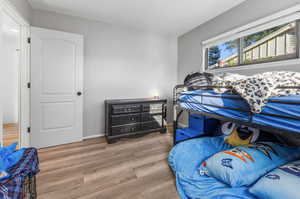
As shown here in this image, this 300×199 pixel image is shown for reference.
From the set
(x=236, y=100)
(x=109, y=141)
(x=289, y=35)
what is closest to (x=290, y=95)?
(x=236, y=100)

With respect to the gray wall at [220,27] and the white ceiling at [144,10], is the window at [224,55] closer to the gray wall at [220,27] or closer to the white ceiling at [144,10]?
the gray wall at [220,27]

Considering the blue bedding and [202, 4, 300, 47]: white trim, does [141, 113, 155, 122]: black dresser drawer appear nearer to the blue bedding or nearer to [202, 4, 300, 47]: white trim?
the blue bedding

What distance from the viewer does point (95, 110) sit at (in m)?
2.77

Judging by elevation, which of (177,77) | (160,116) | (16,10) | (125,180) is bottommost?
(125,180)

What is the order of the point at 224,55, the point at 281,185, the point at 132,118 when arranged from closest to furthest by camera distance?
the point at 281,185, the point at 224,55, the point at 132,118

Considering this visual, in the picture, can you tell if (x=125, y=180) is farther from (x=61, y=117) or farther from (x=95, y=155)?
(x=61, y=117)

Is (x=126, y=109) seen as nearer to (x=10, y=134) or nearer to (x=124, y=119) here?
(x=124, y=119)

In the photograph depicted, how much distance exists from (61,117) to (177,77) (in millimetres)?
2784

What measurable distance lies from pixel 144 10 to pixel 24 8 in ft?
5.88

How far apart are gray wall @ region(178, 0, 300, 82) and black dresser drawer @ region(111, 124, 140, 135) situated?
5.62 ft

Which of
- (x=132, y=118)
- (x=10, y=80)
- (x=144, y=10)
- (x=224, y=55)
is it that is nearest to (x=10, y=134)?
(x=10, y=80)

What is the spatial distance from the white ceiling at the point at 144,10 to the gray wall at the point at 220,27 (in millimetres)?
131

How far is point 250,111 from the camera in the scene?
1131 millimetres

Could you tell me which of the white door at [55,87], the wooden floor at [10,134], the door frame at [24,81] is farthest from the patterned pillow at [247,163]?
the wooden floor at [10,134]
